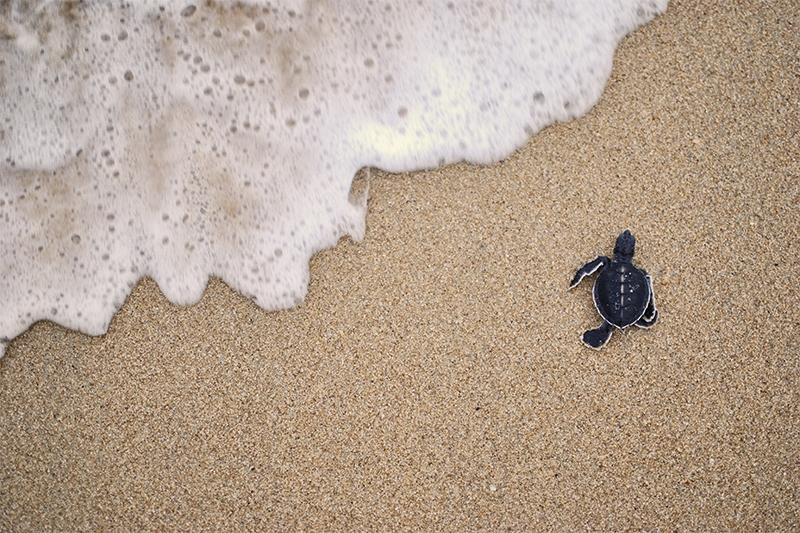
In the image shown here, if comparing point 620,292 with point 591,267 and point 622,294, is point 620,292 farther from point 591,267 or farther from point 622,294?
point 591,267

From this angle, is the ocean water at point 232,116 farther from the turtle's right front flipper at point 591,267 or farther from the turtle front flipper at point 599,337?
the turtle front flipper at point 599,337

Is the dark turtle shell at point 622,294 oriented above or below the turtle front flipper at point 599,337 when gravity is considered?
above

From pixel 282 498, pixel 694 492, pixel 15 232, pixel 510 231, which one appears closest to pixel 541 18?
pixel 510 231

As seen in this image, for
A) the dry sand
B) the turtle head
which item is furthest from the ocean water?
the turtle head

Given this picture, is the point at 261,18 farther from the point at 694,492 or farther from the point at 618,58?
the point at 694,492

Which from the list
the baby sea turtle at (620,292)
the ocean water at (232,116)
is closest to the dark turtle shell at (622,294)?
the baby sea turtle at (620,292)

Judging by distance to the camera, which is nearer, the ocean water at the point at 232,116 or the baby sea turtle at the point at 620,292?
the baby sea turtle at the point at 620,292

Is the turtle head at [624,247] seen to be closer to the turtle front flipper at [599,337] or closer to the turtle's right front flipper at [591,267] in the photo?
the turtle's right front flipper at [591,267]
